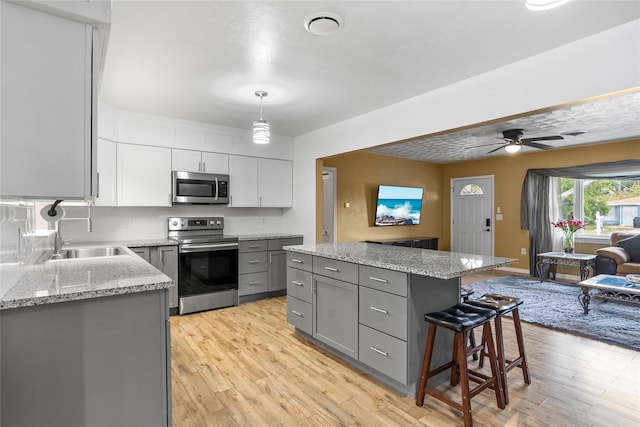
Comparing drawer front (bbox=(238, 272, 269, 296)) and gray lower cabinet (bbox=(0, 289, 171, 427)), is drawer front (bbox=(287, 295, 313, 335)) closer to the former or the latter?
drawer front (bbox=(238, 272, 269, 296))

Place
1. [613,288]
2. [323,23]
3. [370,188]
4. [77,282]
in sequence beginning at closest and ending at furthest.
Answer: [77,282], [323,23], [613,288], [370,188]

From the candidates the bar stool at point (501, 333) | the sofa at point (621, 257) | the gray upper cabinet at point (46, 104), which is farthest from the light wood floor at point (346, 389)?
the sofa at point (621, 257)

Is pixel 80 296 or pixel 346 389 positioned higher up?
pixel 80 296

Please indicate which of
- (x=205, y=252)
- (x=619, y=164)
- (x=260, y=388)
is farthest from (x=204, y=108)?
(x=619, y=164)

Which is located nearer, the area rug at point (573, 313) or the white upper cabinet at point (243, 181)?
the area rug at point (573, 313)

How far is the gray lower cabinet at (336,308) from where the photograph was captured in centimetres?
260

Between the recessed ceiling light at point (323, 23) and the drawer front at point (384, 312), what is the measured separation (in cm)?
178

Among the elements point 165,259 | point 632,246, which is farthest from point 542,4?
point 632,246

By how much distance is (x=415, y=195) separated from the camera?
7.30 metres

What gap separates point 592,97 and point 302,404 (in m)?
2.79

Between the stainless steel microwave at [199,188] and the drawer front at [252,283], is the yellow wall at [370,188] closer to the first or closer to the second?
the drawer front at [252,283]

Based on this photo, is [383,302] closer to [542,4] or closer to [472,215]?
[542,4]

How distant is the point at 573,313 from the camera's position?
4.01 m

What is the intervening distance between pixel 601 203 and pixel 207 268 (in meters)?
6.81
